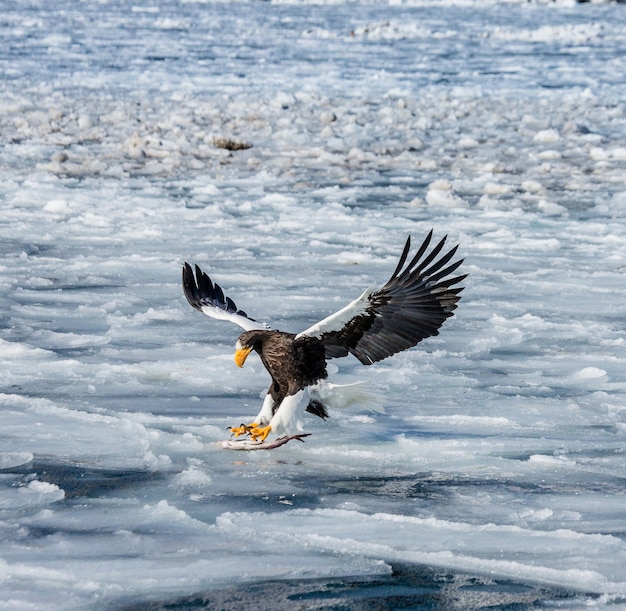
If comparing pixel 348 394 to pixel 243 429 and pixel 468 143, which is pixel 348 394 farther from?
pixel 468 143

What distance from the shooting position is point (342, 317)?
392 cm

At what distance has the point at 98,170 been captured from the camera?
33.6ft

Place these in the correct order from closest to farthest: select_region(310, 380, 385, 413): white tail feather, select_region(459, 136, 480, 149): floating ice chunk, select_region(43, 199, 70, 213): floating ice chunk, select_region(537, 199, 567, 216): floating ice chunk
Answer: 1. select_region(310, 380, 385, 413): white tail feather
2. select_region(43, 199, 70, 213): floating ice chunk
3. select_region(537, 199, 567, 216): floating ice chunk
4. select_region(459, 136, 480, 149): floating ice chunk

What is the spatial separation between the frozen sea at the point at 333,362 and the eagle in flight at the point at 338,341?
15cm

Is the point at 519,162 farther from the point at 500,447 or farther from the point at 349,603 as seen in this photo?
the point at 349,603

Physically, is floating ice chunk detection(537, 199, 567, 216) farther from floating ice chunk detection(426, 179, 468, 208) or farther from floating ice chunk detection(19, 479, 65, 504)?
floating ice chunk detection(19, 479, 65, 504)

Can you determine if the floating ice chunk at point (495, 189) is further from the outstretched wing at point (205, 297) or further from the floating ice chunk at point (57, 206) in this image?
the outstretched wing at point (205, 297)

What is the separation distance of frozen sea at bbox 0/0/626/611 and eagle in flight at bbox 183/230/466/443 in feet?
0.49

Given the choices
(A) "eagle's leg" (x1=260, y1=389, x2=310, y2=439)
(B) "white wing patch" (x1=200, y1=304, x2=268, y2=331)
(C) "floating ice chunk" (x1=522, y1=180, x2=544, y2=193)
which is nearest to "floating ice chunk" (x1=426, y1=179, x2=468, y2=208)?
(C) "floating ice chunk" (x1=522, y1=180, x2=544, y2=193)

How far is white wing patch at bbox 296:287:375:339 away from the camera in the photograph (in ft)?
12.8

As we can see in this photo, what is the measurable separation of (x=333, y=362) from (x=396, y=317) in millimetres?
1078

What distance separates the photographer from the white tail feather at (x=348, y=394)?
4016 millimetres

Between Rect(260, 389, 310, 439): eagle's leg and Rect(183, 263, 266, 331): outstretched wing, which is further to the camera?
Rect(183, 263, 266, 331): outstretched wing

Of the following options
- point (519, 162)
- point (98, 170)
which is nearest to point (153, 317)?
point (98, 170)
